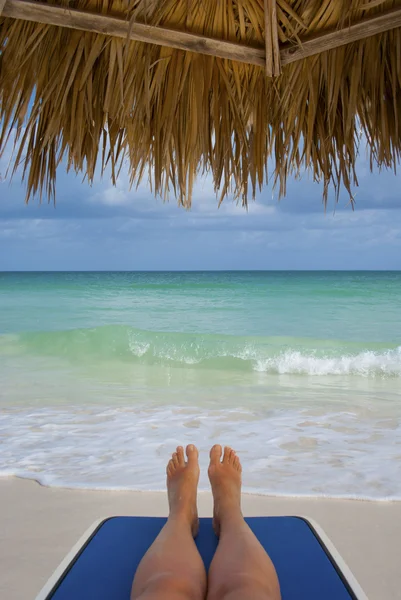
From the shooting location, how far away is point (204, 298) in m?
14.7

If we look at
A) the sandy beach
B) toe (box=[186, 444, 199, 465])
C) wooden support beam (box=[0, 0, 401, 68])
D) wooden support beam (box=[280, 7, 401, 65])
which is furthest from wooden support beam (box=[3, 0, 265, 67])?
the sandy beach

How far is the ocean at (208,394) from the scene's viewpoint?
283cm

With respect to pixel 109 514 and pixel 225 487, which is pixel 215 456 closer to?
pixel 225 487

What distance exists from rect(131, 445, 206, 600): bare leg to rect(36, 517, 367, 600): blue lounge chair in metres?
0.06

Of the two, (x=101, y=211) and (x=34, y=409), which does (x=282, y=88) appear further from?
(x=101, y=211)

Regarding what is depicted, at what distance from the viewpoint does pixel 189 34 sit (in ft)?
5.89

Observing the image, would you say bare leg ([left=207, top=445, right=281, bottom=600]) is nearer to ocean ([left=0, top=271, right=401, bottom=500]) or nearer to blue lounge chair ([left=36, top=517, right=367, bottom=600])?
blue lounge chair ([left=36, top=517, right=367, bottom=600])

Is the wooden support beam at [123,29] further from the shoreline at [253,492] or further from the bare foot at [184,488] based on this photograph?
the shoreline at [253,492]

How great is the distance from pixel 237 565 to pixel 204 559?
0.57 feet

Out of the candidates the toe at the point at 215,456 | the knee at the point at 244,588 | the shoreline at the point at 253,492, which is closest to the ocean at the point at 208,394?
the shoreline at the point at 253,492

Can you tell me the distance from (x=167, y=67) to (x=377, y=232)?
18861mm

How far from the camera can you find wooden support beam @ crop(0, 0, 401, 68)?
5.37ft

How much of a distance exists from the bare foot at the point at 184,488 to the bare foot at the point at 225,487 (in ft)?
0.17

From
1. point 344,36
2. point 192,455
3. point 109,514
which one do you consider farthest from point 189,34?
point 109,514
